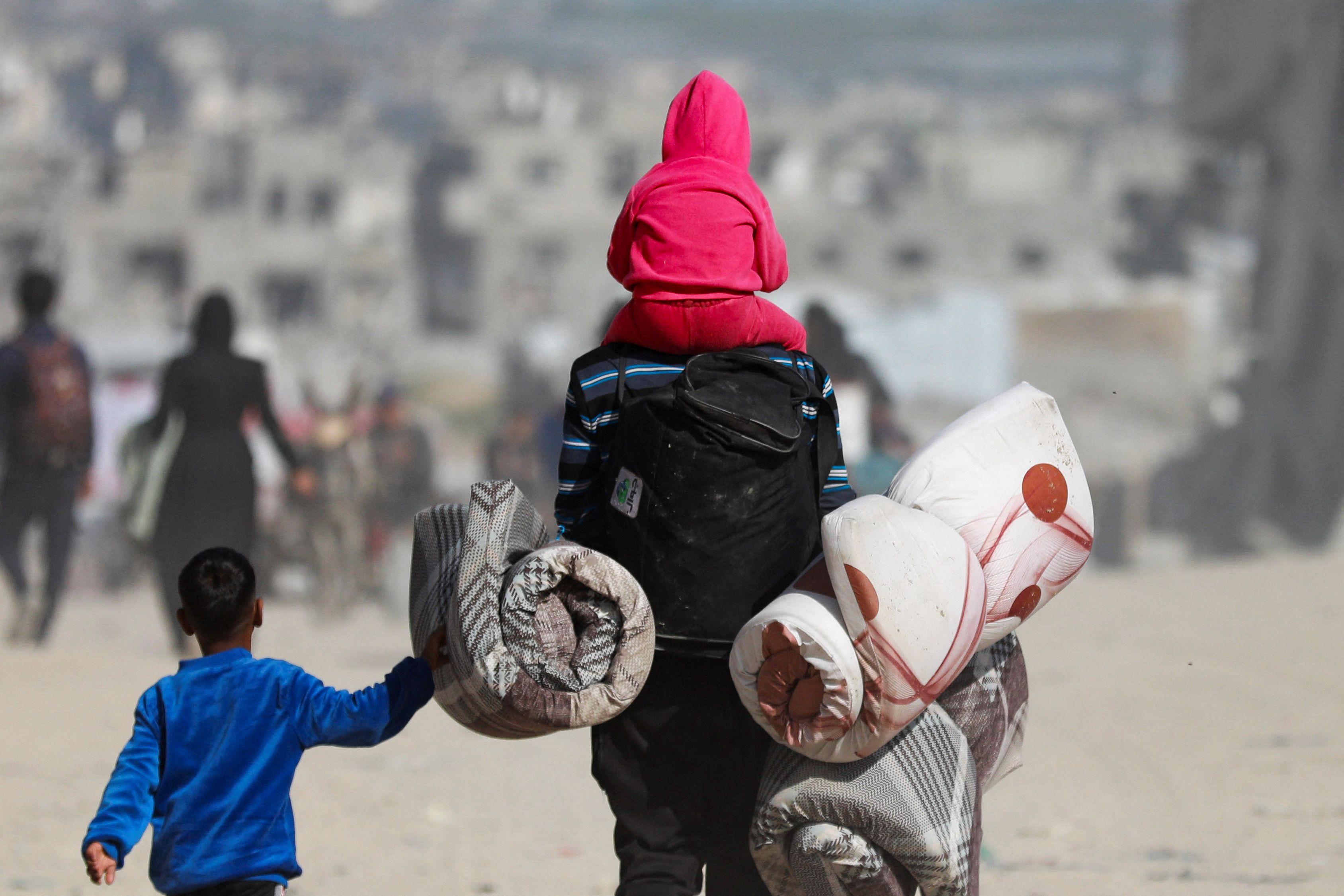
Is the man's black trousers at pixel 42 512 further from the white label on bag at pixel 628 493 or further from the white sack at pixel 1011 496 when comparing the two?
the white sack at pixel 1011 496

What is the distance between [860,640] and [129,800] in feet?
3.51

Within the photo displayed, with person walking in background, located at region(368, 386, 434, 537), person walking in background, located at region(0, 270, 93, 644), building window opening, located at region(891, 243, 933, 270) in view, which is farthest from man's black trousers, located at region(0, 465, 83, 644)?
building window opening, located at region(891, 243, 933, 270)

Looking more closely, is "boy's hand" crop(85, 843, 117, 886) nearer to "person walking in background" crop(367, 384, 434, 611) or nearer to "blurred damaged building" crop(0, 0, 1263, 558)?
"person walking in background" crop(367, 384, 434, 611)

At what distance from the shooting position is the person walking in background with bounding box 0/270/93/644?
6309 millimetres

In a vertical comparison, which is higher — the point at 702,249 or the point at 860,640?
the point at 702,249

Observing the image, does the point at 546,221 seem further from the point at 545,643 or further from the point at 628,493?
the point at 545,643

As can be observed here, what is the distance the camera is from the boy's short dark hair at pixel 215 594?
2129 mm

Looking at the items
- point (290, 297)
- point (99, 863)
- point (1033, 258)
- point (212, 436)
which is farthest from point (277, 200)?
point (99, 863)

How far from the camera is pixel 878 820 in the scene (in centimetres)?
218

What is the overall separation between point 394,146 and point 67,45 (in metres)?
32.5

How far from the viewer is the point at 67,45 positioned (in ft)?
258

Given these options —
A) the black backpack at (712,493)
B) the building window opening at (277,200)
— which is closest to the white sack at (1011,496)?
the black backpack at (712,493)

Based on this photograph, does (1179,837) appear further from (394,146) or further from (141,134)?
(141,134)

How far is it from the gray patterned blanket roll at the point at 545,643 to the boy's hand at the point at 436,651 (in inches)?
0.9
